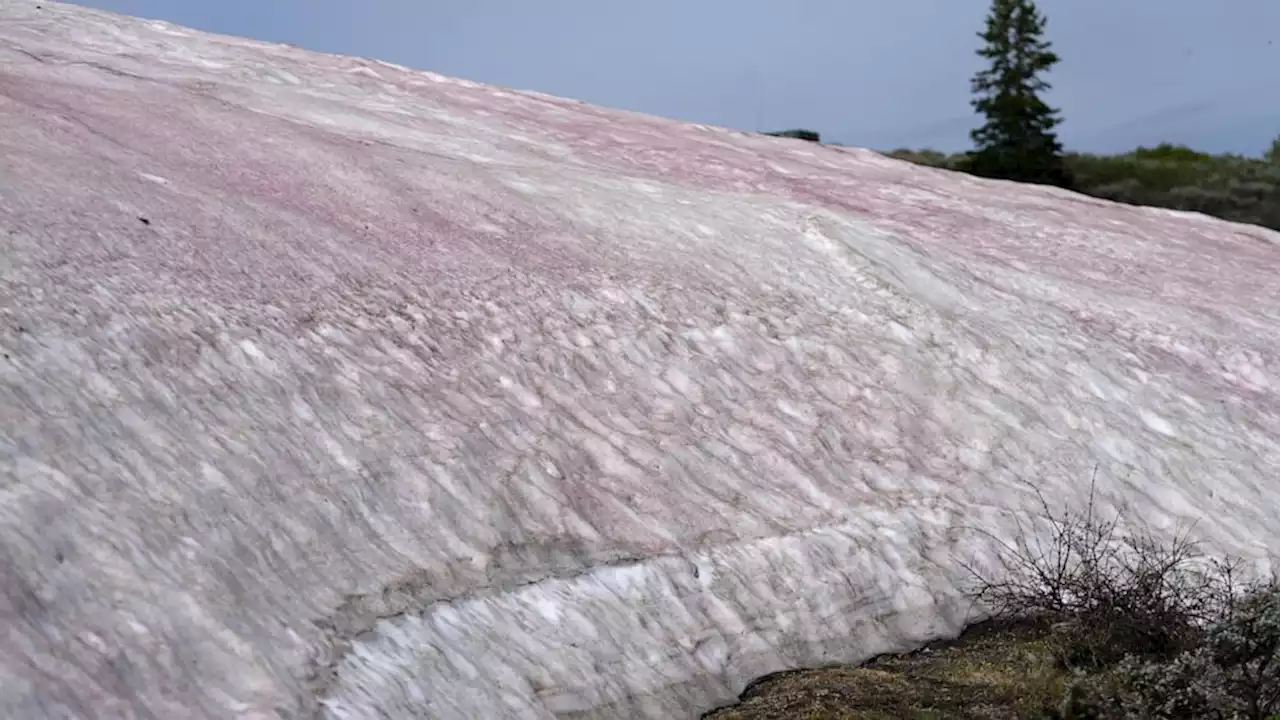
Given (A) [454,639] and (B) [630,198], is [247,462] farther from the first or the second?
(B) [630,198]

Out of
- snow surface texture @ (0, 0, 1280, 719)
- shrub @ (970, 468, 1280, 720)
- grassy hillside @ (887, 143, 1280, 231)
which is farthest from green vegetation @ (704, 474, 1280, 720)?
grassy hillside @ (887, 143, 1280, 231)

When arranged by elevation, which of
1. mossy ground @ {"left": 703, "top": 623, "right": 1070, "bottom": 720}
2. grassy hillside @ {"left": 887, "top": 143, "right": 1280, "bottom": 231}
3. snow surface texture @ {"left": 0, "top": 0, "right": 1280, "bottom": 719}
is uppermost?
grassy hillside @ {"left": 887, "top": 143, "right": 1280, "bottom": 231}

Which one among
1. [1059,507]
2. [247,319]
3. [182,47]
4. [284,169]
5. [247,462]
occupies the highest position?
[182,47]

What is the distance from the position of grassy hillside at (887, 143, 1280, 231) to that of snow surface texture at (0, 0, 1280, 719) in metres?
29.8

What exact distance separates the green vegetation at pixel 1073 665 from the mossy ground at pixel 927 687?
11 millimetres

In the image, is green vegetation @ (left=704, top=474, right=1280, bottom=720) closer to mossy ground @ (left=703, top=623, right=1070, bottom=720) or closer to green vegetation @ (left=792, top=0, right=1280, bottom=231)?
mossy ground @ (left=703, top=623, right=1070, bottom=720)

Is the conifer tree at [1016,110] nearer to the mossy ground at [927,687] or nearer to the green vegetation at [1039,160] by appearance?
the green vegetation at [1039,160]

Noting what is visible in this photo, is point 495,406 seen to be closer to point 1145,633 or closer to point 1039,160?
point 1145,633

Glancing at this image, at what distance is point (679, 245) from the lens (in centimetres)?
1428

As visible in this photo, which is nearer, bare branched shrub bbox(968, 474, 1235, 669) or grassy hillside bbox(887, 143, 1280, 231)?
bare branched shrub bbox(968, 474, 1235, 669)

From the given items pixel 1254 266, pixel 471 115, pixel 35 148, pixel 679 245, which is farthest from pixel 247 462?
pixel 1254 266

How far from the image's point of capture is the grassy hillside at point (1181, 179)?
1802 inches

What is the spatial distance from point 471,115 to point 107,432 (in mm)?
11733

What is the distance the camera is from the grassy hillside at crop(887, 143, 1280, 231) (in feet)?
150
